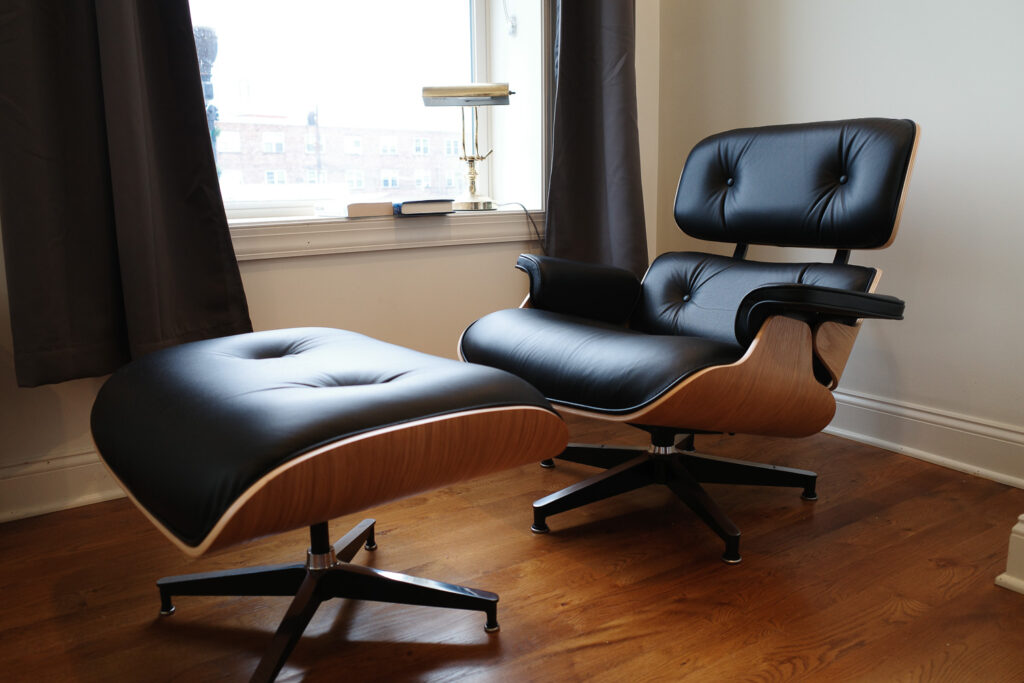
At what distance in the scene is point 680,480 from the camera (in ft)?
5.50

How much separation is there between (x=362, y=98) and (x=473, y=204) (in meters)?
0.47

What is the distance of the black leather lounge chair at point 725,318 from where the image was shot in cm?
138

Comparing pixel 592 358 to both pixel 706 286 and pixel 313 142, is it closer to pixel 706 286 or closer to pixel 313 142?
pixel 706 286

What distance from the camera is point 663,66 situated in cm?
268

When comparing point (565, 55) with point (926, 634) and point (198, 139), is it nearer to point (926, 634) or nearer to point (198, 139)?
point (198, 139)

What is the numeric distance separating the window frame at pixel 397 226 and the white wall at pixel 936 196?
2.17 feet

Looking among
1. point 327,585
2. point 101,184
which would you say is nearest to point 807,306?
point 327,585

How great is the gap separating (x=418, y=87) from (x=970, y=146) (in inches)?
61.2

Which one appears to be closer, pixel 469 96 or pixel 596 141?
pixel 469 96

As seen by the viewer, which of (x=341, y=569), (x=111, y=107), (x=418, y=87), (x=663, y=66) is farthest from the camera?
(x=663, y=66)

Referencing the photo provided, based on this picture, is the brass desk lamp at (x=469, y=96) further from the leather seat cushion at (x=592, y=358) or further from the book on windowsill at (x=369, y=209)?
the leather seat cushion at (x=592, y=358)

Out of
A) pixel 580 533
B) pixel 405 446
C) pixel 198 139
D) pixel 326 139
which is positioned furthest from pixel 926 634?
pixel 326 139

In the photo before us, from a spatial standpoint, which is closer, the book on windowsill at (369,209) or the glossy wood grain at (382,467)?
the glossy wood grain at (382,467)

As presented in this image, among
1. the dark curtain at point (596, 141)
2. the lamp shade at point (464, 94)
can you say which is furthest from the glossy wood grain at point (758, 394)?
the lamp shade at point (464, 94)
